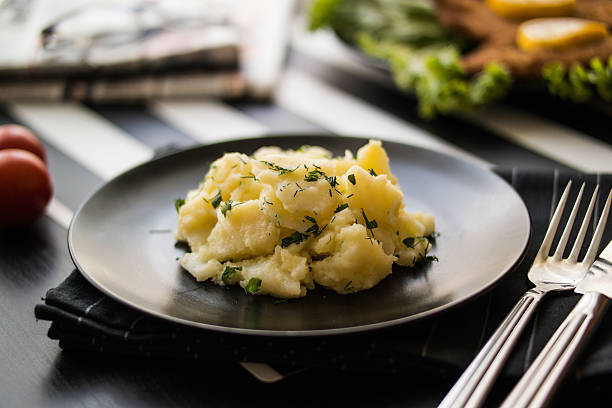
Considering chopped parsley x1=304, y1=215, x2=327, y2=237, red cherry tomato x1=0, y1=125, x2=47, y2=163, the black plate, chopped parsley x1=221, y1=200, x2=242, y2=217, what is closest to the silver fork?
the black plate

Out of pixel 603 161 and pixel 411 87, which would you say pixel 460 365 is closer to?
pixel 603 161

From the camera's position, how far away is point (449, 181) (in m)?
2.56

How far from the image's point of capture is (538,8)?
3980 millimetres

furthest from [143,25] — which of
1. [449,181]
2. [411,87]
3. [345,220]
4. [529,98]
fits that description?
[345,220]

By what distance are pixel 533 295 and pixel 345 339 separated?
0.56 m

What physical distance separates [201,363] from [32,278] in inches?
34.3

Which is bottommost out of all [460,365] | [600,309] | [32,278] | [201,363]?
[32,278]

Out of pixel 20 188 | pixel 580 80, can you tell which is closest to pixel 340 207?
pixel 20 188

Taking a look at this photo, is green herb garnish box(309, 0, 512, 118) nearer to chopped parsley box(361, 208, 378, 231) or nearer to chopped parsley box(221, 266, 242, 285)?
chopped parsley box(361, 208, 378, 231)

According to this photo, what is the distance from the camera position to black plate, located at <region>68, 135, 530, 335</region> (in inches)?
72.6

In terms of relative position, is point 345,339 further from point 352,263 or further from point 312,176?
point 312,176

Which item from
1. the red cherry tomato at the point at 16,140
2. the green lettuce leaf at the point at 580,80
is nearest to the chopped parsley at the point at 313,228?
the red cherry tomato at the point at 16,140

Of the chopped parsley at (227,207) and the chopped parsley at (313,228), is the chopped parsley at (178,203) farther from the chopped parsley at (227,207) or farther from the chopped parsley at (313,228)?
the chopped parsley at (313,228)

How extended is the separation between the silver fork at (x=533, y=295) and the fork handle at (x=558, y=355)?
8 centimetres
